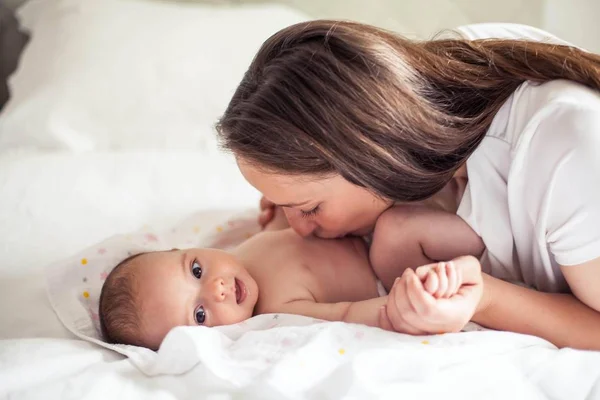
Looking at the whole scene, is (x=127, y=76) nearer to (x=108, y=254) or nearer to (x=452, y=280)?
(x=108, y=254)

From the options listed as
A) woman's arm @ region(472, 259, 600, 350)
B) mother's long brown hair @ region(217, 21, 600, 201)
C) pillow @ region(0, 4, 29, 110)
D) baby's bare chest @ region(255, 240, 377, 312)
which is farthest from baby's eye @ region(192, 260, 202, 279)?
pillow @ region(0, 4, 29, 110)

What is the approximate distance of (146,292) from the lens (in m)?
1.06

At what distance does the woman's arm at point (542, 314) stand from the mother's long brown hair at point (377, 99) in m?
0.19

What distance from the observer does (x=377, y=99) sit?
0.91 m

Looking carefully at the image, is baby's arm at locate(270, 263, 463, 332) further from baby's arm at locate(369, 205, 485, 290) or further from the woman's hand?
baby's arm at locate(369, 205, 485, 290)

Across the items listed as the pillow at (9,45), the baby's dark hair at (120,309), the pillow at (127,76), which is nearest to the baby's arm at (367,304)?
the baby's dark hair at (120,309)

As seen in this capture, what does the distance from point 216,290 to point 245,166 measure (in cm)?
21

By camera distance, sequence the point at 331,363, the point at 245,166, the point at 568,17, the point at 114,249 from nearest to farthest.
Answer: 1. the point at 331,363
2. the point at 245,166
3. the point at 114,249
4. the point at 568,17

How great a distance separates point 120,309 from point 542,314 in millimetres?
637

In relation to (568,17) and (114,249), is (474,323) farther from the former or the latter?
(568,17)

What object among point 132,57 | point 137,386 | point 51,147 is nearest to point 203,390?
point 137,386

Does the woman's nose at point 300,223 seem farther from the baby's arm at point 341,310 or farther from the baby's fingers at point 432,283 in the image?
the baby's fingers at point 432,283

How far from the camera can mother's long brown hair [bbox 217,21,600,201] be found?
0.92 metres

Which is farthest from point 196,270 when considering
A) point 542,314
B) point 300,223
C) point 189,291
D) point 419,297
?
point 542,314
